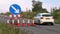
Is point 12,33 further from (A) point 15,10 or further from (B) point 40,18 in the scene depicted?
(B) point 40,18

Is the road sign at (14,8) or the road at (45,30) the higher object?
the road sign at (14,8)

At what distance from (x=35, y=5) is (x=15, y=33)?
233 ft

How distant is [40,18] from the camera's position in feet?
97.9

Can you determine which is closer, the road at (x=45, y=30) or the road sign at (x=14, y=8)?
the road at (x=45, y=30)

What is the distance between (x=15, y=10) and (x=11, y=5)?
1.61ft

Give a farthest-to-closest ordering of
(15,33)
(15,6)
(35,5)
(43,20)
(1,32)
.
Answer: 1. (35,5)
2. (43,20)
3. (15,6)
4. (1,32)
5. (15,33)

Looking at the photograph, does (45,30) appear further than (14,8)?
Yes

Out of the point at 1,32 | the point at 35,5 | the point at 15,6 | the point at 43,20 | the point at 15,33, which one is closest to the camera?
the point at 15,33

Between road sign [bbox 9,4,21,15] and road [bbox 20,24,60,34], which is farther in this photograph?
road sign [bbox 9,4,21,15]

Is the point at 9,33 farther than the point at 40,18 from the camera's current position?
No

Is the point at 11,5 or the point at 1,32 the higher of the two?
the point at 11,5

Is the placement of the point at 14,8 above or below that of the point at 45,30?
above

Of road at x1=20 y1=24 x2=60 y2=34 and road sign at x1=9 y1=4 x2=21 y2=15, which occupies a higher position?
road sign at x1=9 y1=4 x2=21 y2=15

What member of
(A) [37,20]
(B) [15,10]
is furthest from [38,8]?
(B) [15,10]
